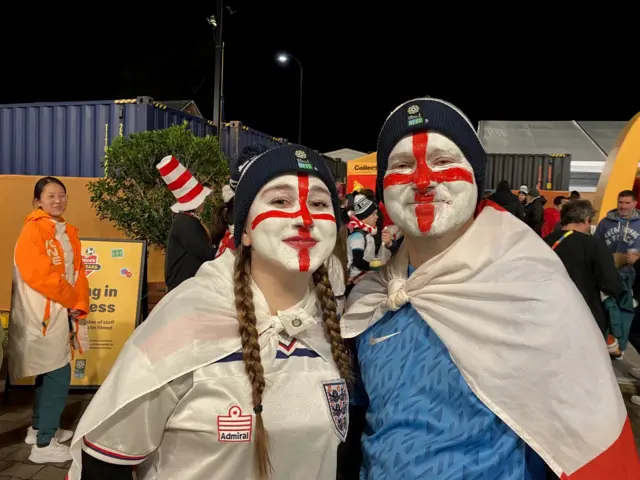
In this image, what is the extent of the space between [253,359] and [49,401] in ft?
9.77

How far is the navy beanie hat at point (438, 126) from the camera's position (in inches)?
69.2

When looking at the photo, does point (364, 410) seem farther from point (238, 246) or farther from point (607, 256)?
point (607, 256)

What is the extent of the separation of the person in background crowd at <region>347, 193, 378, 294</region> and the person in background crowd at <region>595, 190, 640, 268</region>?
9.44 ft

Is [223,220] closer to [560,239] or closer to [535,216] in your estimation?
Result: [560,239]

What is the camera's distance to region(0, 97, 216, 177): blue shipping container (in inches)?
304

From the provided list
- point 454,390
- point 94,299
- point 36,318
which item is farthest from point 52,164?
point 454,390

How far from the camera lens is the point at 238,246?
6.26ft

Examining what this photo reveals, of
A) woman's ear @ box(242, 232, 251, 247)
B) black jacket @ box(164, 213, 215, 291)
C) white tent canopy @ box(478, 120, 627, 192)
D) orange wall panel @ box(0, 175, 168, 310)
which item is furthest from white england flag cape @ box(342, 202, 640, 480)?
white tent canopy @ box(478, 120, 627, 192)

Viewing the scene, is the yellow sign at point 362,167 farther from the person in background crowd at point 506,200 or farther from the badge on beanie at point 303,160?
the badge on beanie at point 303,160

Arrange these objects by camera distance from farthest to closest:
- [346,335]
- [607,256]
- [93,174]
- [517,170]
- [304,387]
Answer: [517,170] → [93,174] → [607,256] → [346,335] → [304,387]

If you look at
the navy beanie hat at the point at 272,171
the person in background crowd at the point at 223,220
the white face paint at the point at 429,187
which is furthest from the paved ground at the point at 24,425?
the white face paint at the point at 429,187

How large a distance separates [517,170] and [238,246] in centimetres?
1872

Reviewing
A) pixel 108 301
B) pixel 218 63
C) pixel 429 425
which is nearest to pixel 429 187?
pixel 429 425

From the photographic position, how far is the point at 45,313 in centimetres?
382
